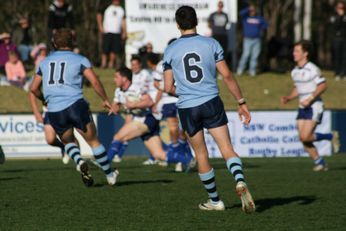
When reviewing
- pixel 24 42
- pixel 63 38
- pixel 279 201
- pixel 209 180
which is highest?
pixel 63 38

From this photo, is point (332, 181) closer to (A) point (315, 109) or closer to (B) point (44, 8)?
(A) point (315, 109)

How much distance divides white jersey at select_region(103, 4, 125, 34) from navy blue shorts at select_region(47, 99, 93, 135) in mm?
15913

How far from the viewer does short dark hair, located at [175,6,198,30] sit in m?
11.2

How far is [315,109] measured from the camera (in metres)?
17.6

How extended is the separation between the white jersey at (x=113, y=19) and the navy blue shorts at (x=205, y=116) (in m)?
18.2

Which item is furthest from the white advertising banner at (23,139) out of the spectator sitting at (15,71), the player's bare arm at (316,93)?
the player's bare arm at (316,93)

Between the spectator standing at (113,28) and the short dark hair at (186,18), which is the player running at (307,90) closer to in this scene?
the short dark hair at (186,18)

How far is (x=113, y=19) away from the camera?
2945 centimetres

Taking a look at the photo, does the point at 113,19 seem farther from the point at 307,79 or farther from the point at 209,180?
the point at 209,180

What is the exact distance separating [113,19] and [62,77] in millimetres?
16246

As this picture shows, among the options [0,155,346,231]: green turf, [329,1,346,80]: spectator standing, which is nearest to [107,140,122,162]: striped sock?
[0,155,346,231]: green turf

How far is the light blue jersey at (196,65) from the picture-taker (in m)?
11.2

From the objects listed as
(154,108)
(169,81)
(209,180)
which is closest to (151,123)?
(154,108)

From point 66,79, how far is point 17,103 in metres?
14.7
